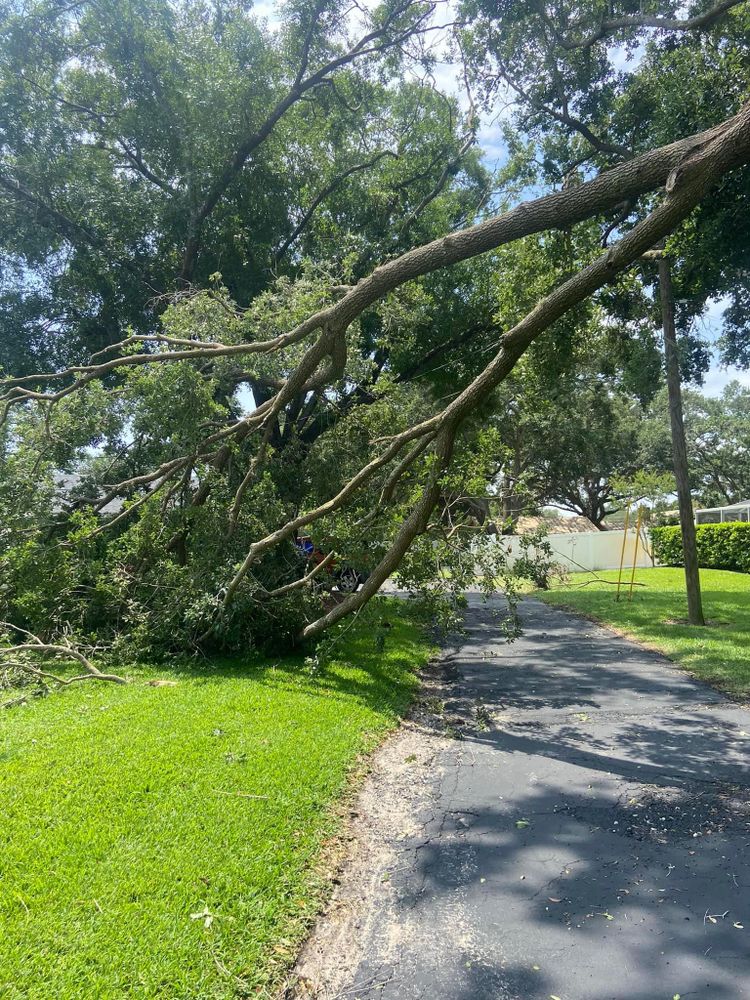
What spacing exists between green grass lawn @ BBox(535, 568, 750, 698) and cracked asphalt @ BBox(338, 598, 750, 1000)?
196 cm

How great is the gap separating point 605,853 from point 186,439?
754cm

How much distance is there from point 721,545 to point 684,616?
42.7 ft

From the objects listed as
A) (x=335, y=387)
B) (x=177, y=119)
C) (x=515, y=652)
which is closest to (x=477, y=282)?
(x=335, y=387)

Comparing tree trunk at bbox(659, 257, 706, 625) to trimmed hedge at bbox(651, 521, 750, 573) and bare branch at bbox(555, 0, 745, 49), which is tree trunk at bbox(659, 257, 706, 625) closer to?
bare branch at bbox(555, 0, 745, 49)

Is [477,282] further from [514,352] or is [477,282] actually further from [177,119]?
[514,352]

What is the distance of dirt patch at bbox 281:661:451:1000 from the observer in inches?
122

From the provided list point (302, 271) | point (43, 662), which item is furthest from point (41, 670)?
point (302, 271)

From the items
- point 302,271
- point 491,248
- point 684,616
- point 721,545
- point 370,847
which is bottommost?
point 370,847

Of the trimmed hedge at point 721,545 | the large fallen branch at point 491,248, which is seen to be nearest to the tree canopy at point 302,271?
the large fallen branch at point 491,248

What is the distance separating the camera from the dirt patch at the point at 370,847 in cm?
309

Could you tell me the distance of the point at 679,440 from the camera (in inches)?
517

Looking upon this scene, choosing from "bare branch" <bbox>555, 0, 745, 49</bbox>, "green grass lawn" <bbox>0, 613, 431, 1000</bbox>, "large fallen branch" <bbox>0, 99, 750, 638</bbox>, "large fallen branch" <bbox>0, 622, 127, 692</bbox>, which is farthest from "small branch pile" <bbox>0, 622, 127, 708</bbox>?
"bare branch" <bbox>555, 0, 745, 49</bbox>

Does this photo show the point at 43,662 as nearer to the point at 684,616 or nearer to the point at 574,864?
the point at 574,864

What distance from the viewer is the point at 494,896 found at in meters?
3.60
